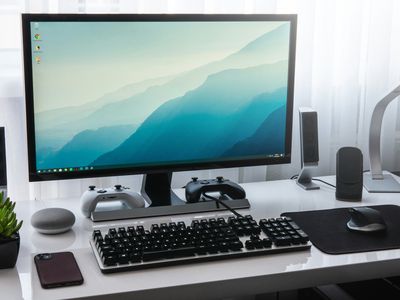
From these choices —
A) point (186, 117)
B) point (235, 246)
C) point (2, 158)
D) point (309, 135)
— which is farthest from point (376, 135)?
point (2, 158)

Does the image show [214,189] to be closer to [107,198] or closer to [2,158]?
[107,198]

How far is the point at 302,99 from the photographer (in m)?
2.05

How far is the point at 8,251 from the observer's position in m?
1.28

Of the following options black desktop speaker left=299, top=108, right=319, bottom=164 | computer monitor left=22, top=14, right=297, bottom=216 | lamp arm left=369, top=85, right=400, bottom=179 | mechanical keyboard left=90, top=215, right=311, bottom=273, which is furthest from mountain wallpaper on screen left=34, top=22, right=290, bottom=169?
lamp arm left=369, top=85, right=400, bottom=179

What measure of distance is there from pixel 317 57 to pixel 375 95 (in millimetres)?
250

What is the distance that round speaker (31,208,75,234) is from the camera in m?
1.47

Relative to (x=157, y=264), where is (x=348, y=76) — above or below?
above

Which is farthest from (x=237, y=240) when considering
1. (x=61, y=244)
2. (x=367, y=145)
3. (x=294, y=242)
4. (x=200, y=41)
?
(x=367, y=145)

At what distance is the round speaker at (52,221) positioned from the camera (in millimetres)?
1468

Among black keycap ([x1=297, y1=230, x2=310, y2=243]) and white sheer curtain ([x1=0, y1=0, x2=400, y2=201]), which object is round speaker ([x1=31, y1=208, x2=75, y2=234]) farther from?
black keycap ([x1=297, y1=230, x2=310, y2=243])

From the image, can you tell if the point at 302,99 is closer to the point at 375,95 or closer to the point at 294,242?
the point at 375,95

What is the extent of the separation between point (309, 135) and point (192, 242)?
635mm

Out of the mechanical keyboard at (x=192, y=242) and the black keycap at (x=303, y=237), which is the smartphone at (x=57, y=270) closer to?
the mechanical keyboard at (x=192, y=242)

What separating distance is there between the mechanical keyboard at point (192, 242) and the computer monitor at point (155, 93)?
0.24 metres
